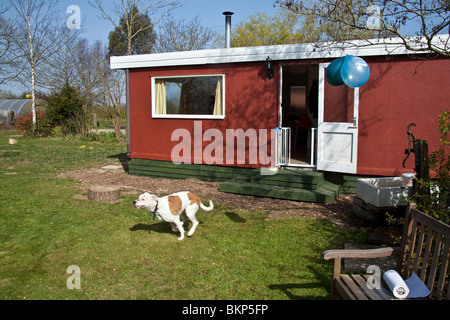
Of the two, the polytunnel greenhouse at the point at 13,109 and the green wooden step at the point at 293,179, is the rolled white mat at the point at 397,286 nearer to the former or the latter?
the green wooden step at the point at 293,179

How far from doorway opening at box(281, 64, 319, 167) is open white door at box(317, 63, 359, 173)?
1.78ft

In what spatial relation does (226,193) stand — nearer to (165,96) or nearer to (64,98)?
(165,96)

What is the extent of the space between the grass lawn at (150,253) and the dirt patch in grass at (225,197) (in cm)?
36

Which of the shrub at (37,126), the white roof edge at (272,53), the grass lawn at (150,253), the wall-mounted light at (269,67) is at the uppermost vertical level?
the white roof edge at (272,53)

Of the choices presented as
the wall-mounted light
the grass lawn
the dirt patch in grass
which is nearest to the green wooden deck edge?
the dirt patch in grass

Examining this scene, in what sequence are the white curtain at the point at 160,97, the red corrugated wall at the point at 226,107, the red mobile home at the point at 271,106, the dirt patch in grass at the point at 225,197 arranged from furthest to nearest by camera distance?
1. the white curtain at the point at 160,97
2. the red corrugated wall at the point at 226,107
3. the red mobile home at the point at 271,106
4. the dirt patch in grass at the point at 225,197

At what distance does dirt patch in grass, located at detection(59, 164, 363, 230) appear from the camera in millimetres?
6012

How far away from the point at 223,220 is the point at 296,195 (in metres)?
1.83

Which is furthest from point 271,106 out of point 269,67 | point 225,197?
point 225,197

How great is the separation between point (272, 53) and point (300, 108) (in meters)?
5.98

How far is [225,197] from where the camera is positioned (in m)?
7.20

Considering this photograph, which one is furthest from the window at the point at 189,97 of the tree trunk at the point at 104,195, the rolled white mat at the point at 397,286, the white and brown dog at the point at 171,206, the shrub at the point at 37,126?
the shrub at the point at 37,126

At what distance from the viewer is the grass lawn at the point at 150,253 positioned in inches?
136

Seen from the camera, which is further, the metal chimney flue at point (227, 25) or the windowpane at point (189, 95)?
the metal chimney flue at point (227, 25)
